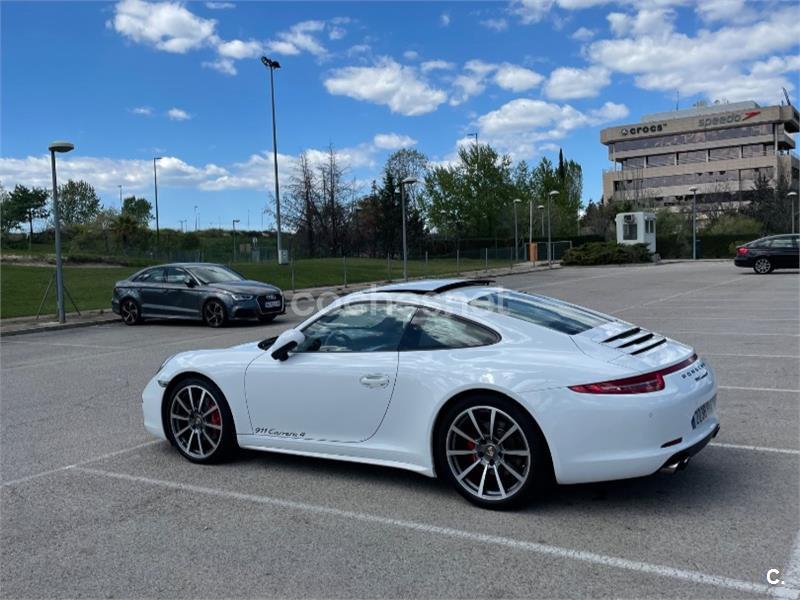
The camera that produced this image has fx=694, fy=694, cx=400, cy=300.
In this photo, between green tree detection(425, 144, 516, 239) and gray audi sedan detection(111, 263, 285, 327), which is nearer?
gray audi sedan detection(111, 263, 285, 327)

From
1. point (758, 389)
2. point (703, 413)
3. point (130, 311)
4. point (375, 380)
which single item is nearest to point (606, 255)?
point (130, 311)

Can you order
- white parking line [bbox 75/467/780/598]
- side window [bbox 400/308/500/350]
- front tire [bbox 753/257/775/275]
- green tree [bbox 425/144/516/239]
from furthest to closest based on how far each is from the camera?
green tree [bbox 425/144/516/239], front tire [bbox 753/257/775/275], side window [bbox 400/308/500/350], white parking line [bbox 75/467/780/598]

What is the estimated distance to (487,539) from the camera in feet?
12.6

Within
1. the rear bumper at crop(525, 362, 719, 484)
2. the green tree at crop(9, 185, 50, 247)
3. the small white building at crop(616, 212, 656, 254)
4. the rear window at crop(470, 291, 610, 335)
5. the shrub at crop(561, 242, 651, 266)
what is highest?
the green tree at crop(9, 185, 50, 247)

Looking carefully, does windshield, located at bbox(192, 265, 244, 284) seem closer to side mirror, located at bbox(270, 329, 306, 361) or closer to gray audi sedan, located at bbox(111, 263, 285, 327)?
gray audi sedan, located at bbox(111, 263, 285, 327)

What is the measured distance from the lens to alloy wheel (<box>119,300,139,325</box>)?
17.6m

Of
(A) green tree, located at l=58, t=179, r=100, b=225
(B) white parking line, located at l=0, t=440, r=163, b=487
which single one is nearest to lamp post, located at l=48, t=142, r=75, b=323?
(B) white parking line, located at l=0, t=440, r=163, b=487

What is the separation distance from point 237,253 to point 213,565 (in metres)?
46.5

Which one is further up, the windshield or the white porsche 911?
the windshield

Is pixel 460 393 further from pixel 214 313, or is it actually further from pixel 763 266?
pixel 763 266

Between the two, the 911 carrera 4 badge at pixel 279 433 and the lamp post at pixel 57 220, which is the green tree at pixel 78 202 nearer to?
the lamp post at pixel 57 220

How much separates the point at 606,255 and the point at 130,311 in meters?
39.5

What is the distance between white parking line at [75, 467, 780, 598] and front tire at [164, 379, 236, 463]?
435mm

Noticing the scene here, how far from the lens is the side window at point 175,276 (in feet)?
56.0
